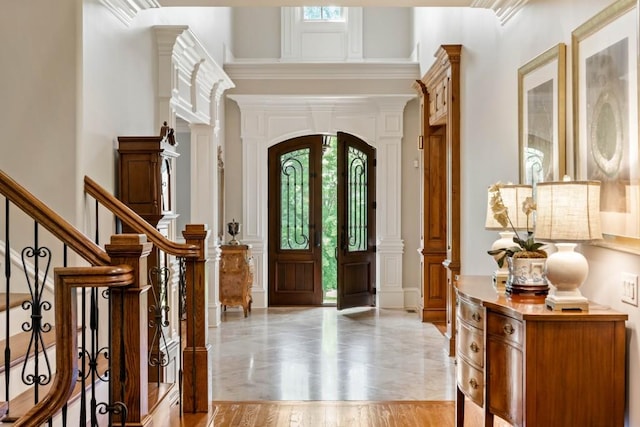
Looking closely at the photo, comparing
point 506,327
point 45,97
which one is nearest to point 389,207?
point 45,97

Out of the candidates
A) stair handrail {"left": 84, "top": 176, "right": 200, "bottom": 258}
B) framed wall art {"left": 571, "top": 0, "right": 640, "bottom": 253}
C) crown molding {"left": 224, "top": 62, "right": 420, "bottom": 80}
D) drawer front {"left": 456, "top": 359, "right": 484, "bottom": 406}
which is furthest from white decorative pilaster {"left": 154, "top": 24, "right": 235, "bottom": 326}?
framed wall art {"left": 571, "top": 0, "right": 640, "bottom": 253}

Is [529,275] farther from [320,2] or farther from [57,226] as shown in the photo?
[320,2]

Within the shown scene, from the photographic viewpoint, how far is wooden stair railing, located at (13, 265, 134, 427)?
223 centimetres

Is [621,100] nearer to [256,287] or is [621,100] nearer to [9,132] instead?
[9,132]

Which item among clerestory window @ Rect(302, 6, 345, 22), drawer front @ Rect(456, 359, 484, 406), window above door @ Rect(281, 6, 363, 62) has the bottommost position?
drawer front @ Rect(456, 359, 484, 406)

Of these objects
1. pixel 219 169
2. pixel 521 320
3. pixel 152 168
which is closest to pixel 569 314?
pixel 521 320

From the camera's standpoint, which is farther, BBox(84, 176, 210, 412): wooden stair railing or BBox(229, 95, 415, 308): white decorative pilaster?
BBox(229, 95, 415, 308): white decorative pilaster

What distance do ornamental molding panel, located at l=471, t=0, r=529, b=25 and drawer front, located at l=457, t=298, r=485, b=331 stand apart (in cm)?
195

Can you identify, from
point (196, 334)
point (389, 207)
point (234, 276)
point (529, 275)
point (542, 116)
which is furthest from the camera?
point (389, 207)

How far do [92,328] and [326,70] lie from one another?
652 centimetres

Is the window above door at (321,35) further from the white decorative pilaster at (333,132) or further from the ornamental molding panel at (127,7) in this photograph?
the ornamental molding panel at (127,7)

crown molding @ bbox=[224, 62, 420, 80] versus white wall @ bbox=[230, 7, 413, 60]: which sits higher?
white wall @ bbox=[230, 7, 413, 60]

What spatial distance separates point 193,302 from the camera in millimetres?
3924

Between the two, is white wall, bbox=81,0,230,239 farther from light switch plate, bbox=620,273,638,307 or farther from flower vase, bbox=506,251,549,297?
light switch plate, bbox=620,273,638,307
